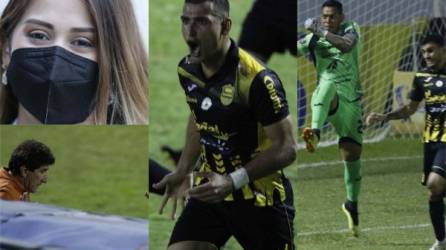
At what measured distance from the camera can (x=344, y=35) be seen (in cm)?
632

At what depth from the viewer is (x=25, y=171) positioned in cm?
633

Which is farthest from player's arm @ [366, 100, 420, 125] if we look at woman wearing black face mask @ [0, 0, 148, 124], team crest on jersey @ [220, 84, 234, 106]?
team crest on jersey @ [220, 84, 234, 106]

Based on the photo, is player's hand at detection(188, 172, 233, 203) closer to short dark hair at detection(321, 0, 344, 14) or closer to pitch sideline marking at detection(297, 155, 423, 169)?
pitch sideline marking at detection(297, 155, 423, 169)

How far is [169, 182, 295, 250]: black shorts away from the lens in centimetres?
480

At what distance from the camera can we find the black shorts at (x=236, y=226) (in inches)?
189

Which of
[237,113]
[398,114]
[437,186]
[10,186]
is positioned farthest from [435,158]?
[10,186]

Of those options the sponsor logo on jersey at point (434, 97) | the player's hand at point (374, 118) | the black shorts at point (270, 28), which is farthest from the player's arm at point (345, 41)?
the sponsor logo on jersey at point (434, 97)

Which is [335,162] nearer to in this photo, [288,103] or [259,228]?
[288,103]

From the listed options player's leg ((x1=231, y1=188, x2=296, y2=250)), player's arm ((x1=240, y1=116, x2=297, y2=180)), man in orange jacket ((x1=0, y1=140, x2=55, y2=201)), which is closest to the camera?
player's arm ((x1=240, y1=116, x2=297, y2=180))

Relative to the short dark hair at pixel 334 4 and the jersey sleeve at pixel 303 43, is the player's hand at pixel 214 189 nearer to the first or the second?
the jersey sleeve at pixel 303 43

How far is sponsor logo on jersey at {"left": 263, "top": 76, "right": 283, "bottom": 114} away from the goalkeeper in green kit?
→ 158 centimetres

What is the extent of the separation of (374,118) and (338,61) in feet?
1.43

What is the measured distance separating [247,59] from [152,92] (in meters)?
1.59

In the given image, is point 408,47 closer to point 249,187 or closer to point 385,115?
point 385,115
